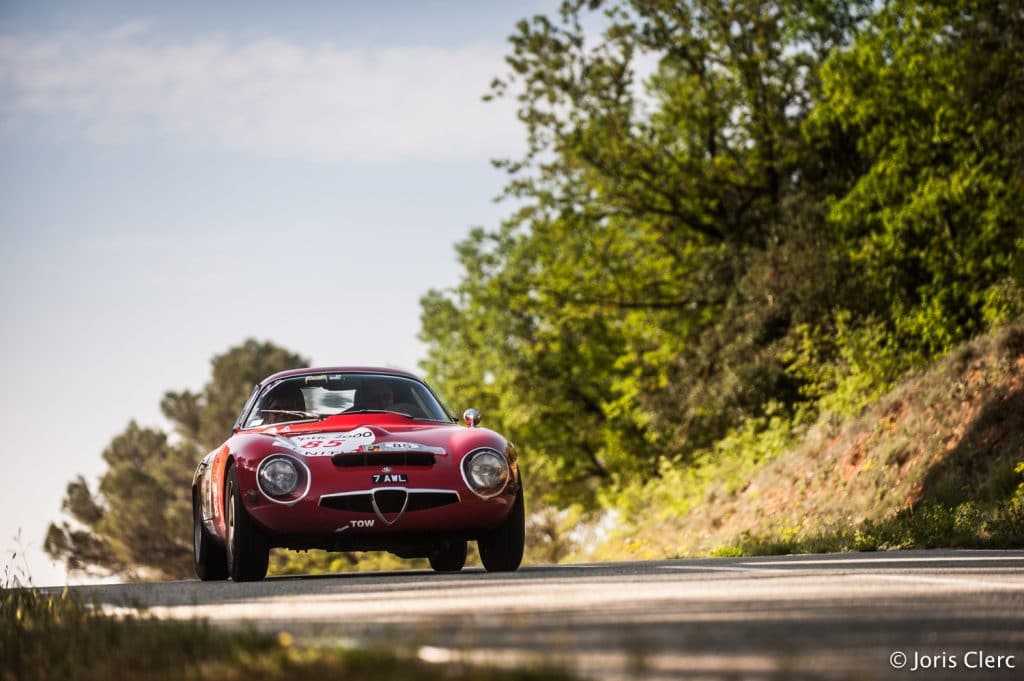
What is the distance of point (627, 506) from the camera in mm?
35000

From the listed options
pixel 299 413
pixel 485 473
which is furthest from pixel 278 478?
pixel 299 413

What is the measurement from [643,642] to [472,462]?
5.58m

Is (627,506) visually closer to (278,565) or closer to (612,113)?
(612,113)

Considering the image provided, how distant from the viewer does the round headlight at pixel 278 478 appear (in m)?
10.7

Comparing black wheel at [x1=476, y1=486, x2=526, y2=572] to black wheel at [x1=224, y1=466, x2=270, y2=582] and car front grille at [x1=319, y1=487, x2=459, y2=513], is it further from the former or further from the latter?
black wheel at [x1=224, y1=466, x2=270, y2=582]

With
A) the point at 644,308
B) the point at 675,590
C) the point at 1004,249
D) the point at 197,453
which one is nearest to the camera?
the point at 675,590

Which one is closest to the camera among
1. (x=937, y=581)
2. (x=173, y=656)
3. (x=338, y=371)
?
(x=173, y=656)

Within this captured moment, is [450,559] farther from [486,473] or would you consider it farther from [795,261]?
[795,261]

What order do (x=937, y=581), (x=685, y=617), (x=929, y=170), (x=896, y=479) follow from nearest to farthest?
(x=685, y=617) → (x=937, y=581) → (x=896, y=479) → (x=929, y=170)

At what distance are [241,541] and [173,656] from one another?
17.5ft

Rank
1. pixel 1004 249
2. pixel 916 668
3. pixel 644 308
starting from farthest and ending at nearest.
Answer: pixel 644 308, pixel 1004 249, pixel 916 668

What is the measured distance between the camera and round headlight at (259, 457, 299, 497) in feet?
35.2

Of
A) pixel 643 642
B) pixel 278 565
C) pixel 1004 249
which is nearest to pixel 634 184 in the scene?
pixel 1004 249

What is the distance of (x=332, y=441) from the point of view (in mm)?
10984
